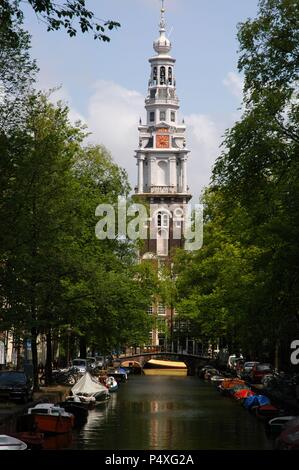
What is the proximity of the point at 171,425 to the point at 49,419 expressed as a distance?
12221mm

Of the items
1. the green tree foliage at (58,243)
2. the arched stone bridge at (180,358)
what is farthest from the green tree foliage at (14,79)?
the arched stone bridge at (180,358)

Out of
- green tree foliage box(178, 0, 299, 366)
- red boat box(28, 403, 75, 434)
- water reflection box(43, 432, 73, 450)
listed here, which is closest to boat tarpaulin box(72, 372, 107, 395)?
green tree foliage box(178, 0, 299, 366)

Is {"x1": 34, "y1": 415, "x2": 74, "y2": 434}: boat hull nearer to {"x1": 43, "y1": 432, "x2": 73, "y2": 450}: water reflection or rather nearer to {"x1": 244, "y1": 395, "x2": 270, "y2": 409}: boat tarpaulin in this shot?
{"x1": 43, "y1": 432, "x2": 73, "y2": 450}: water reflection

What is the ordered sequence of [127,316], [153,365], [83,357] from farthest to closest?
1. [153,365]
2. [83,357]
3. [127,316]

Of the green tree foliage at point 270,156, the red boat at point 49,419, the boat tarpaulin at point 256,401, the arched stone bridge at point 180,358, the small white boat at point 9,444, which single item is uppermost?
the green tree foliage at point 270,156

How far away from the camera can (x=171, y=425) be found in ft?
180

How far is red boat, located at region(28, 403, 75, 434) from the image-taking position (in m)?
43.8

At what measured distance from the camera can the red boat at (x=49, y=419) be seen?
1724 inches

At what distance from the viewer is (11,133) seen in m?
47.1

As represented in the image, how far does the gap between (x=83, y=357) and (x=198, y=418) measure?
3910 cm

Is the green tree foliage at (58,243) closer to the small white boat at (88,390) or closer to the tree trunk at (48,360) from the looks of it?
the tree trunk at (48,360)

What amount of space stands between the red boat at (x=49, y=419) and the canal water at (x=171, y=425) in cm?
80
